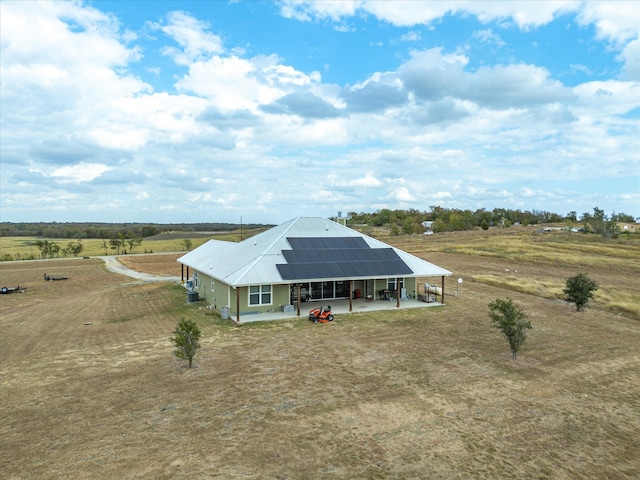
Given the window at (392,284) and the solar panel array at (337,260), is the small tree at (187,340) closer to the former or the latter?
the solar panel array at (337,260)

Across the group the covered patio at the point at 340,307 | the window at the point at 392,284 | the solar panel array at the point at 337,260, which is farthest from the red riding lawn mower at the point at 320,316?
the window at the point at 392,284

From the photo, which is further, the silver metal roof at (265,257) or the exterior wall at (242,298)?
the exterior wall at (242,298)

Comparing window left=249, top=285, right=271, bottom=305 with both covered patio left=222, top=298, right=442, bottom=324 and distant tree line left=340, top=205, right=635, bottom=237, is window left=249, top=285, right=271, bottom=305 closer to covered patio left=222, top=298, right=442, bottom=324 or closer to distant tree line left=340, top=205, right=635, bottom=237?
covered patio left=222, top=298, right=442, bottom=324

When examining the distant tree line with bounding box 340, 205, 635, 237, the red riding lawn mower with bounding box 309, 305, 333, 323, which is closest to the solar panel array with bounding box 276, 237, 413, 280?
the red riding lawn mower with bounding box 309, 305, 333, 323

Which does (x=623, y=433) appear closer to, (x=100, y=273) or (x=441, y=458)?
(x=441, y=458)

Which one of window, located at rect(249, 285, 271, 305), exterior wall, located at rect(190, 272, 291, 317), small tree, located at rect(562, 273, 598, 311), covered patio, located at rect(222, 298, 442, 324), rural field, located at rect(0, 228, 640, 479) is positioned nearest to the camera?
rural field, located at rect(0, 228, 640, 479)

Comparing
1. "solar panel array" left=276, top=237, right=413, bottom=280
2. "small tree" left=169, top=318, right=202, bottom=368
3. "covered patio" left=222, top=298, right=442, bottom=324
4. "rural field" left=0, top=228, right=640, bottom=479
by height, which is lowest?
"rural field" left=0, top=228, right=640, bottom=479
